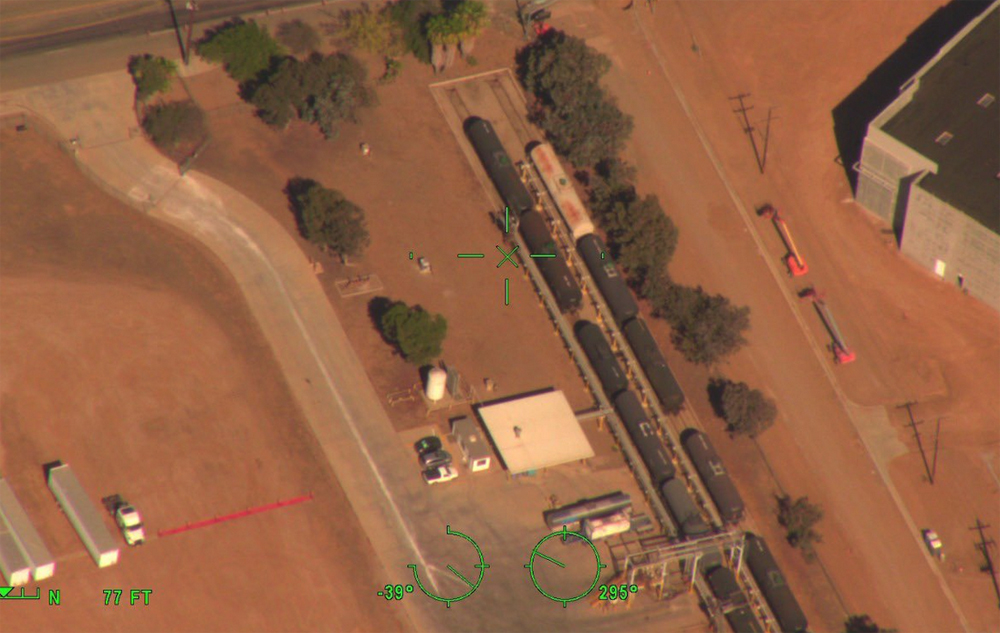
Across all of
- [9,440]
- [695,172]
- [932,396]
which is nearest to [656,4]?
[695,172]

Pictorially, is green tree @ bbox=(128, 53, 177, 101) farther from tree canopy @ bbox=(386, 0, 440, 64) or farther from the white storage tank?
the white storage tank

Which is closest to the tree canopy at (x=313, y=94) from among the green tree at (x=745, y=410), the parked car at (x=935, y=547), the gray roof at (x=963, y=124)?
the green tree at (x=745, y=410)

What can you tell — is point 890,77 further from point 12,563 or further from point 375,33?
point 12,563

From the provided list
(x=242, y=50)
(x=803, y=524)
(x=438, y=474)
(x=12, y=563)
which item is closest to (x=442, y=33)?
(x=242, y=50)

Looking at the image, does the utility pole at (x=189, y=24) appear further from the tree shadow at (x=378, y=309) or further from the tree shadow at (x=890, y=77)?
the tree shadow at (x=890, y=77)

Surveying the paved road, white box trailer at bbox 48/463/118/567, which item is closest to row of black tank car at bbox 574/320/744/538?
white box trailer at bbox 48/463/118/567
